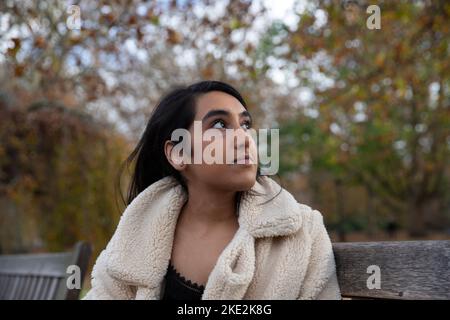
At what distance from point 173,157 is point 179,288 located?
0.44 m

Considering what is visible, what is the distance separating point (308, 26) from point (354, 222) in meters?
15.5

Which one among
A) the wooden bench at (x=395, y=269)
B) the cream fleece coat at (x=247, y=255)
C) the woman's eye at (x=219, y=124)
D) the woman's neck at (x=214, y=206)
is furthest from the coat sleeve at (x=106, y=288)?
the wooden bench at (x=395, y=269)

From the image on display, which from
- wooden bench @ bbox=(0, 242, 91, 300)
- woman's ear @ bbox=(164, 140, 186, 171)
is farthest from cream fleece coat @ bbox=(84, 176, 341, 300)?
wooden bench @ bbox=(0, 242, 91, 300)

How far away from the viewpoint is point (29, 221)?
8.56 m

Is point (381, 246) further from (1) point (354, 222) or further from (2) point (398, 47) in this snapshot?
(1) point (354, 222)

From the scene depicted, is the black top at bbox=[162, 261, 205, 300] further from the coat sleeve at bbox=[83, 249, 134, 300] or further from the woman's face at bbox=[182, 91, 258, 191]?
the woman's face at bbox=[182, 91, 258, 191]

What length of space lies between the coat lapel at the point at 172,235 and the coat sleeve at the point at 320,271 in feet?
0.31

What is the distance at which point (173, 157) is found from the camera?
6.38ft

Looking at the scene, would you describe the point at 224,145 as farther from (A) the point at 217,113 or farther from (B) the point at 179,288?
(B) the point at 179,288

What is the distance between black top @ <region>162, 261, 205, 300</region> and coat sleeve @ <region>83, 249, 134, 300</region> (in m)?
0.15

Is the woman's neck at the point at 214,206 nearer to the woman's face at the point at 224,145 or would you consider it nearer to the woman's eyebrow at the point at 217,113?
the woman's face at the point at 224,145

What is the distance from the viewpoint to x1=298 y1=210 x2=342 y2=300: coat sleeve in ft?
5.46

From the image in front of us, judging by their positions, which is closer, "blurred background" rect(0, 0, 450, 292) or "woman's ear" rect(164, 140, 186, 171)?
"woman's ear" rect(164, 140, 186, 171)
